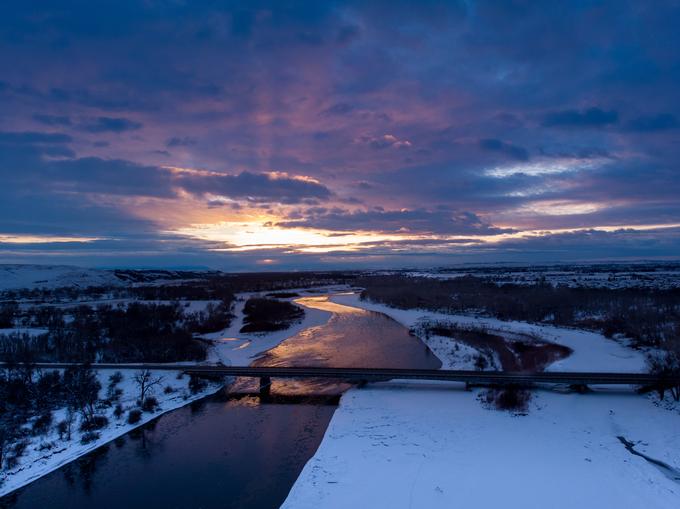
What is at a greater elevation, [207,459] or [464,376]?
[464,376]

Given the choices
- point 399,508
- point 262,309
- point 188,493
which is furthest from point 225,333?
point 399,508

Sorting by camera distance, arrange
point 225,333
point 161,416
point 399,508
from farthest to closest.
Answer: point 225,333
point 161,416
point 399,508

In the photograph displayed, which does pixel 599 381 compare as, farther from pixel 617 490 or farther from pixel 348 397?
pixel 348 397

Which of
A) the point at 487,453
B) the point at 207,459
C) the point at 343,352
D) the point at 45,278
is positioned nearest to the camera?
the point at 487,453

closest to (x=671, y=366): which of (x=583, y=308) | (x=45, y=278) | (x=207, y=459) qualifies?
(x=207, y=459)

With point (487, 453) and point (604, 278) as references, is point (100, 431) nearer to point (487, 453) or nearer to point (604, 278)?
point (487, 453)

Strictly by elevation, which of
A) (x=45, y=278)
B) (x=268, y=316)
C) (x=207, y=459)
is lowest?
(x=207, y=459)
